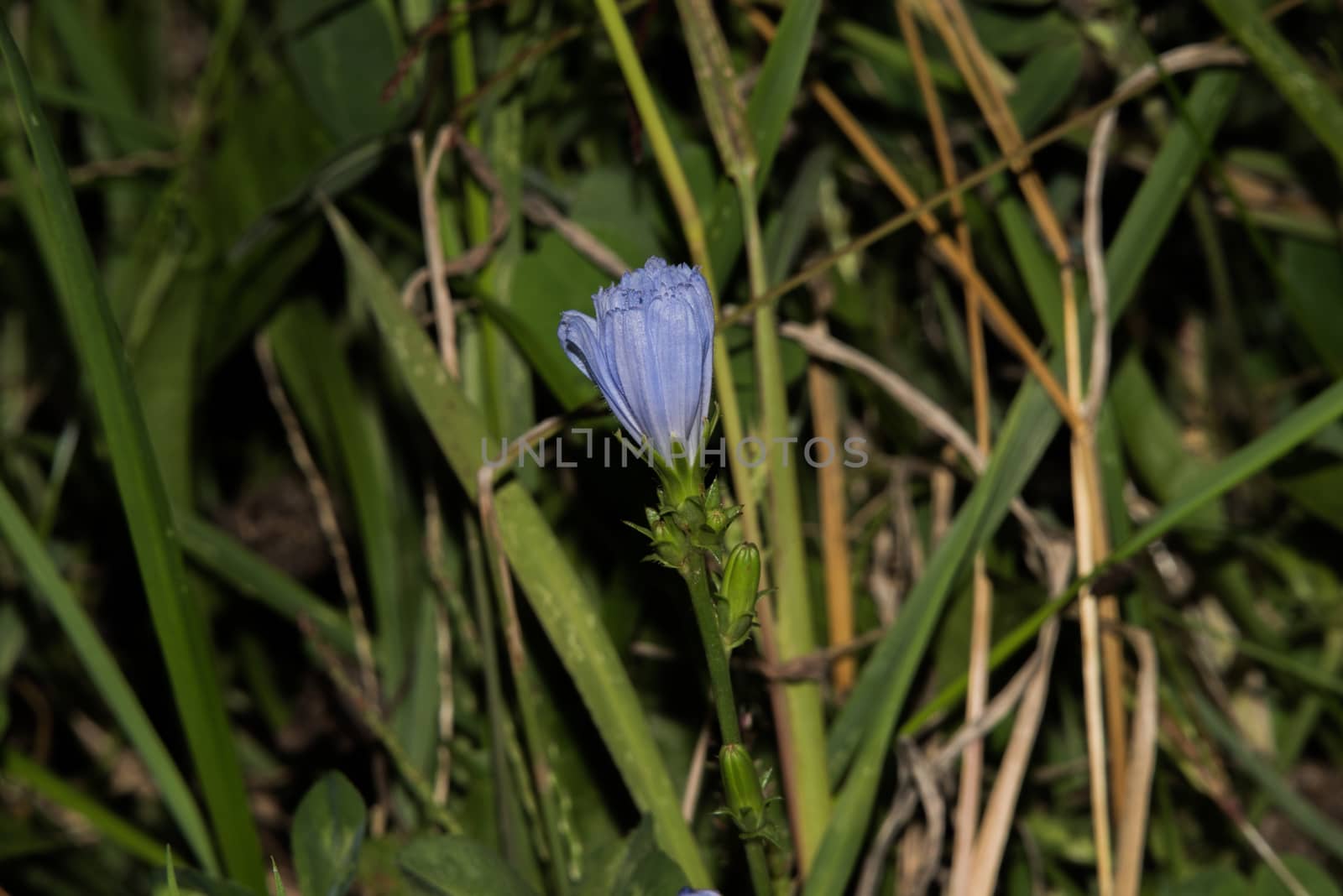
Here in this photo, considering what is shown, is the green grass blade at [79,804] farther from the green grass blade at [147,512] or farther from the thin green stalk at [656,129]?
the thin green stalk at [656,129]

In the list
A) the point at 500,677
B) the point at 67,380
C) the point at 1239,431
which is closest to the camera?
the point at 500,677

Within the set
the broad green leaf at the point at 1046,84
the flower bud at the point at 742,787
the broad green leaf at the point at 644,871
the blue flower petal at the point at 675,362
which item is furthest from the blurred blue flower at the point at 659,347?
the broad green leaf at the point at 1046,84

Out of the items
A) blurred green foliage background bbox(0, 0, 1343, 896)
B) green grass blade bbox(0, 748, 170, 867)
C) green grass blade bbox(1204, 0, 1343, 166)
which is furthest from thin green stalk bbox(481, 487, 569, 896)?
green grass blade bbox(1204, 0, 1343, 166)

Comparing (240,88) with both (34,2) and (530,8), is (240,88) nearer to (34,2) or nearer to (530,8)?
(34,2)

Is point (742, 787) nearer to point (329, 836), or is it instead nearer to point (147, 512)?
point (329, 836)

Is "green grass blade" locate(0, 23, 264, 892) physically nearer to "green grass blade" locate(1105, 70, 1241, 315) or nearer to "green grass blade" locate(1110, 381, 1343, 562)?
"green grass blade" locate(1110, 381, 1343, 562)

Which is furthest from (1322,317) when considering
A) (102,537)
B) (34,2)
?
(34,2)
